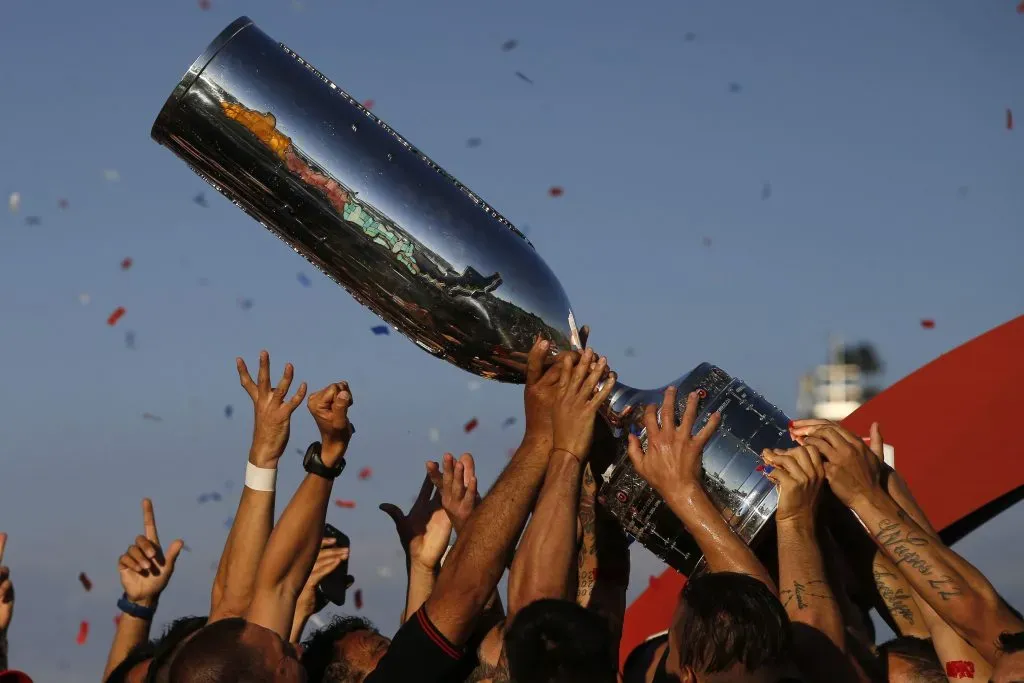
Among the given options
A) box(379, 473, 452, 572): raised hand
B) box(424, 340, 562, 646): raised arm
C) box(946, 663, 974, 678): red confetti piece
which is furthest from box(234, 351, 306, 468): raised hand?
box(946, 663, 974, 678): red confetti piece

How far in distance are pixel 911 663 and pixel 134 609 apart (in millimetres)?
3290

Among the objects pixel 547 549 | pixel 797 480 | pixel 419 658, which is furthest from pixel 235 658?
pixel 797 480

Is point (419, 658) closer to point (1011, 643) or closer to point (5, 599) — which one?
point (1011, 643)

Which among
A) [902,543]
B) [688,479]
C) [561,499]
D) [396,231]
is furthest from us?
[396,231]

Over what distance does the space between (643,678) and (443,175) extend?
2.00m

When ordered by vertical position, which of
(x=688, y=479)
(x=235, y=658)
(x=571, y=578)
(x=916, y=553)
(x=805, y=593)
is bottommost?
(x=235, y=658)

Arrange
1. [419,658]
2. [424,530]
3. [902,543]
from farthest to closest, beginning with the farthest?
1. [424,530]
2. [902,543]
3. [419,658]

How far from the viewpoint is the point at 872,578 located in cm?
494

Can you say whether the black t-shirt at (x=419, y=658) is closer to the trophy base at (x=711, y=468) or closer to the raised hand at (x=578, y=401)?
the raised hand at (x=578, y=401)

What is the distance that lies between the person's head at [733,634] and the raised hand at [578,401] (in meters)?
0.91

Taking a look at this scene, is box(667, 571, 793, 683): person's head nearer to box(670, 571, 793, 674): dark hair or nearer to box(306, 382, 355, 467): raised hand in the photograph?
box(670, 571, 793, 674): dark hair

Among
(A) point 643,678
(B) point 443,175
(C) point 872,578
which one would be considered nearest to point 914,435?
(C) point 872,578

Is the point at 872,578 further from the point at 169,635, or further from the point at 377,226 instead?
the point at 169,635

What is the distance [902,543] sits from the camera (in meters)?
4.13
